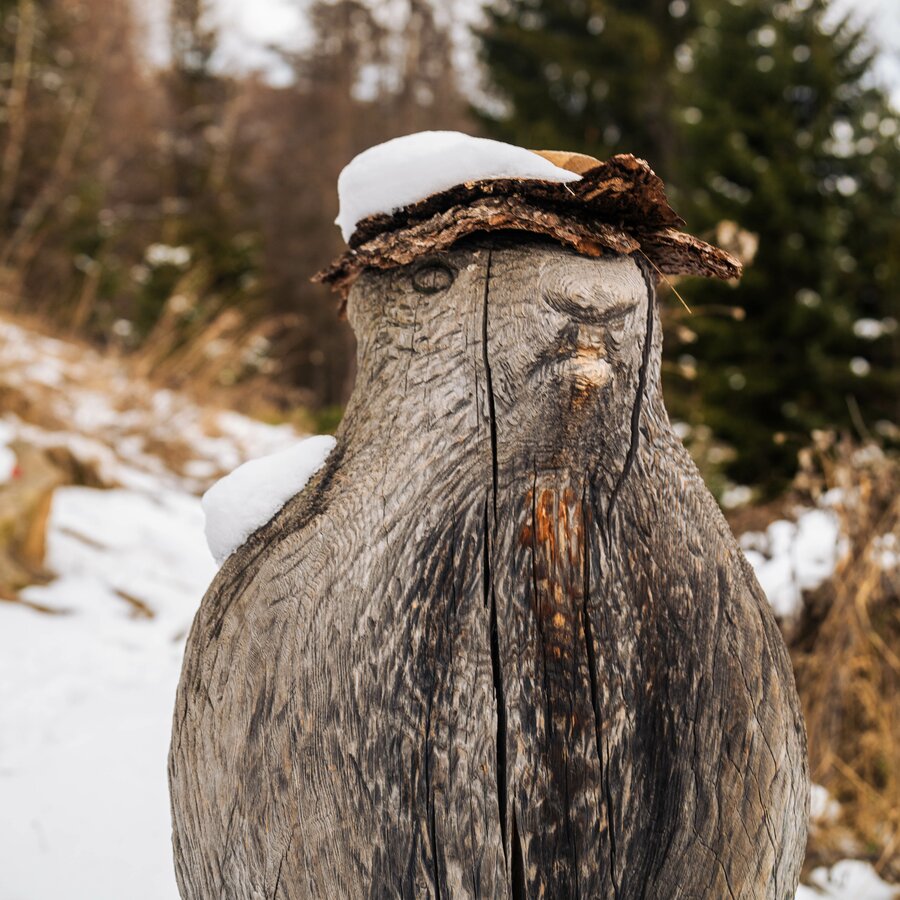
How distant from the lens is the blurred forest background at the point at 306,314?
A: 2.54 meters

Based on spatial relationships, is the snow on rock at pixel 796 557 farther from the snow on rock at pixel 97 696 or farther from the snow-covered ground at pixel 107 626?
the snow on rock at pixel 97 696

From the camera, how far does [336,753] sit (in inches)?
33.3

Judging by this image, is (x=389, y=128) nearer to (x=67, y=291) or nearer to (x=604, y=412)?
(x=67, y=291)

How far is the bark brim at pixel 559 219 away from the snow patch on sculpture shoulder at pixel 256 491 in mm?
257

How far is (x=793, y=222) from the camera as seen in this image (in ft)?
23.6

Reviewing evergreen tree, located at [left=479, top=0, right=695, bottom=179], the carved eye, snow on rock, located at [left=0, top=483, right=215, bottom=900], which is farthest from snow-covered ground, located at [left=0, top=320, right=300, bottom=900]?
evergreen tree, located at [left=479, top=0, right=695, bottom=179]

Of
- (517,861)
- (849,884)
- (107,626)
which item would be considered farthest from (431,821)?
(107,626)

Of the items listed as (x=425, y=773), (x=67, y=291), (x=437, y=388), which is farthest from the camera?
(x=67, y=291)

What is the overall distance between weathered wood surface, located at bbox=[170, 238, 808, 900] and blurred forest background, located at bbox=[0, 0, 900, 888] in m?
0.93

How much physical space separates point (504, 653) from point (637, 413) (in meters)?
0.32

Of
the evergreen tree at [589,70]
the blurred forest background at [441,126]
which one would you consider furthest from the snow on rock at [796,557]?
the evergreen tree at [589,70]

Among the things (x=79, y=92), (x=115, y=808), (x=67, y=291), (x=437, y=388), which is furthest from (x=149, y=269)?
(x=437, y=388)

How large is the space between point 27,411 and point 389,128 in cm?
1138

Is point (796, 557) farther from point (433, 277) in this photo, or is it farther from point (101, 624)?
point (101, 624)
